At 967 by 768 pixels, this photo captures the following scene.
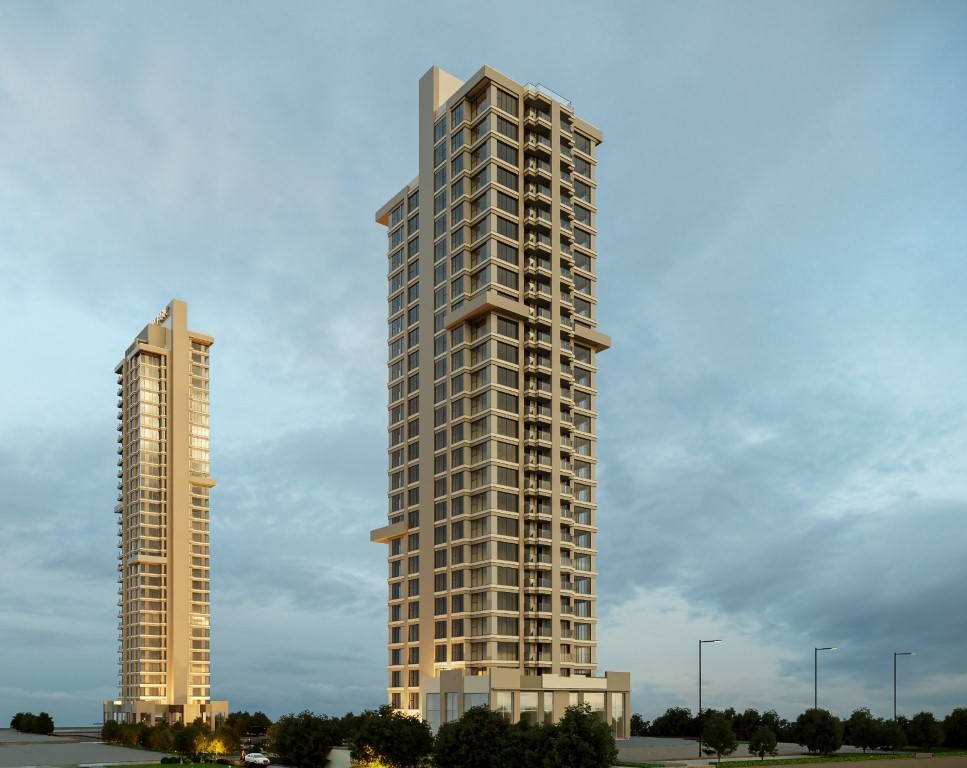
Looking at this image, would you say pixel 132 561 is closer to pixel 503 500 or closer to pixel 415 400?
pixel 415 400

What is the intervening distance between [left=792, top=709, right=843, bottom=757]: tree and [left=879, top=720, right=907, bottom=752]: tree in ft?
29.3

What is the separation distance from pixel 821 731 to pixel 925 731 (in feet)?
59.3

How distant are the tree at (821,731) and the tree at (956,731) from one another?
28.2 meters

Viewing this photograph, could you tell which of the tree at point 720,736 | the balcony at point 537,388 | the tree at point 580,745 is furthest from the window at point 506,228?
the tree at point 580,745

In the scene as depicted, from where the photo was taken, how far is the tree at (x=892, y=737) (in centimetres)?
11106

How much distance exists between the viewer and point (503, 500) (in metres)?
102

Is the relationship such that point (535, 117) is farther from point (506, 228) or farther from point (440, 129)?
point (506, 228)

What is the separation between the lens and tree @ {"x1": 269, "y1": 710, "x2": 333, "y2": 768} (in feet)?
270

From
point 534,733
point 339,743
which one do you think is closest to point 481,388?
point 339,743

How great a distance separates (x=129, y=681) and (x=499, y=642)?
119m

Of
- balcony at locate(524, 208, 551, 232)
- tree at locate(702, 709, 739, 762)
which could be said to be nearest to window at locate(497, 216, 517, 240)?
balcony at locate(524, 208, 551, 232)

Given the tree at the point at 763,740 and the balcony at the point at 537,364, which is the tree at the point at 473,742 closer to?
the tree at the point at 763,740

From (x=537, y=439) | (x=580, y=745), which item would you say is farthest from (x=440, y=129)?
(x=580, y=745)

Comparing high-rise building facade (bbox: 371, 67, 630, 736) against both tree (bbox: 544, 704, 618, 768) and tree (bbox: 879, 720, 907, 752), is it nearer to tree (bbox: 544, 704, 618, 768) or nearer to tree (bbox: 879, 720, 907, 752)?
tree (bbox: 544, 704, 618, 768)
